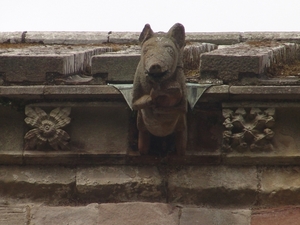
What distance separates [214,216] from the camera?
24.8 ft

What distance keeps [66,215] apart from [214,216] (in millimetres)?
913

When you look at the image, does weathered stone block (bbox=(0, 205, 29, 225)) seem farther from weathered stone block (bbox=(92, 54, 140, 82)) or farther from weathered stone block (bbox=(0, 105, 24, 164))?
weathered stone block (bbox=(92, 54, 140, 82))

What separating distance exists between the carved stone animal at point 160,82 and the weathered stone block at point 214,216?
552mm

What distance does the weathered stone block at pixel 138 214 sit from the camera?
7.48 meters

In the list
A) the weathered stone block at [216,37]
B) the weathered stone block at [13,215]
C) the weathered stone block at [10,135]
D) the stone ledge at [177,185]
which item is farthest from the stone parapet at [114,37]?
the weathered stone block at [13,215]

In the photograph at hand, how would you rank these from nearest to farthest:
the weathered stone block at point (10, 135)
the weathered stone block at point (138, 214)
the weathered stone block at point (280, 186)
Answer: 1. the weathered stone block at point (138, 214)
2. the weathered stone block at point (280, 186)
3. the weathered stone block at point (10, 135)

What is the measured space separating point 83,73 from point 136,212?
3.59ft

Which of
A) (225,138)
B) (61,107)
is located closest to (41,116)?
(61,107)

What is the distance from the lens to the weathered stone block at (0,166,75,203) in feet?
25.4

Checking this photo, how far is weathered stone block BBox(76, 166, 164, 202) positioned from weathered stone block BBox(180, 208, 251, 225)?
0.22 meters

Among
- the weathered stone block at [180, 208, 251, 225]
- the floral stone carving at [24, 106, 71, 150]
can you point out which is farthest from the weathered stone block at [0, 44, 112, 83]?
the weathered stone block at [180, 208, 251, 225]

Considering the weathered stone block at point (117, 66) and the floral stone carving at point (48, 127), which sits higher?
the weathered stone block at point (117, 66)

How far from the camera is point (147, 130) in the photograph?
7535 millimetres

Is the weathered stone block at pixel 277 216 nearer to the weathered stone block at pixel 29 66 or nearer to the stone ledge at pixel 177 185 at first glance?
the stone ledge at pixel 177 185
